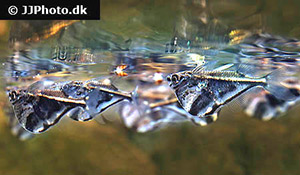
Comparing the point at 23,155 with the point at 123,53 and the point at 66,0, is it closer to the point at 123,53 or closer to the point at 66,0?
the point at 123,53

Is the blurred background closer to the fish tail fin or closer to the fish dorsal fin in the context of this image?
the fish tail fin

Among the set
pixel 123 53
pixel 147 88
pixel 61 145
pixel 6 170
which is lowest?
pixel 6 170

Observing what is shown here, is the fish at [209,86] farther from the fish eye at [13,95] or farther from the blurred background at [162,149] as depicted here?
the fish eye at [13,95]

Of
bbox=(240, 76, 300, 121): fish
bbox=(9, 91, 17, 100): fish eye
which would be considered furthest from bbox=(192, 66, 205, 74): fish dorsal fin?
bbox=(9, 91, 17, 100): fish eye

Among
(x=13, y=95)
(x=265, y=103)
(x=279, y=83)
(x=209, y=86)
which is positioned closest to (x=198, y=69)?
(x=209, y=86)

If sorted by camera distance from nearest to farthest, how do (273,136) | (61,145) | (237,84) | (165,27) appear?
(165,27) → (237,84) → (273,136) → (61,145)

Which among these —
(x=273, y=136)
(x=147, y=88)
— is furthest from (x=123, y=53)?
(x=273, y=136)
